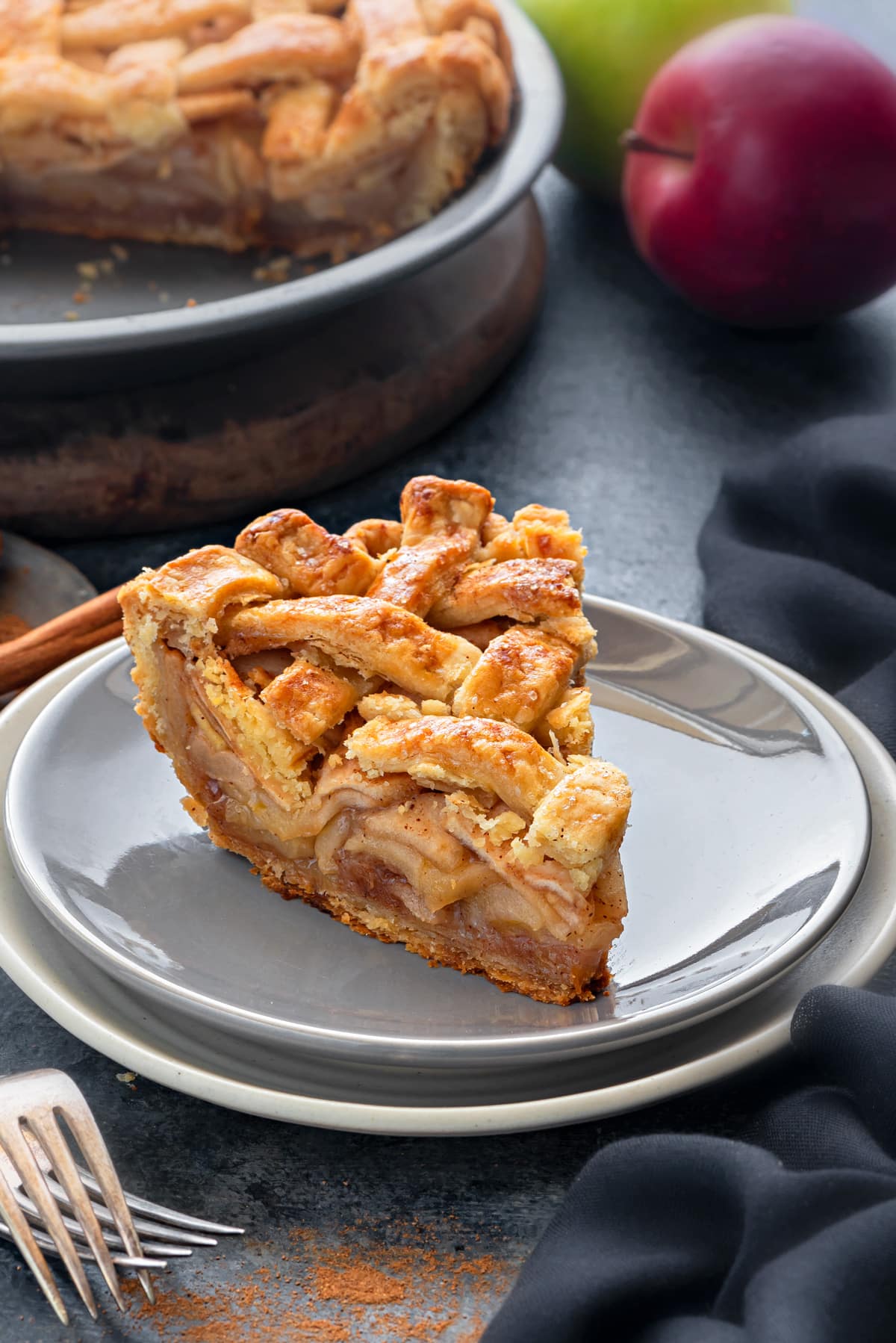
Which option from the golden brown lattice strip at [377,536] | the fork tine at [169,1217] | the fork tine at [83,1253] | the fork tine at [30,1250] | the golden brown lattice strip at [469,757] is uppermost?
the golden brown lattice strip at [377,536]

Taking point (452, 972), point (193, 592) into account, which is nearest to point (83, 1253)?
point (452, 972)

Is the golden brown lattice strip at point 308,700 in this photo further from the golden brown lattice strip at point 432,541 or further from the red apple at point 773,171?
the red apple at point 773,171

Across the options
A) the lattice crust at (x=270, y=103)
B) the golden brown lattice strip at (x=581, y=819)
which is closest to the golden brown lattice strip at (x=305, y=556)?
the golden brown lattice strip at (x=581, y=819)

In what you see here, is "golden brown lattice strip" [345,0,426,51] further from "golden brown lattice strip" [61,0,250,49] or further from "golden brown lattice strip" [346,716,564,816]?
"golden brown lattice strip" [346,716,564,816]

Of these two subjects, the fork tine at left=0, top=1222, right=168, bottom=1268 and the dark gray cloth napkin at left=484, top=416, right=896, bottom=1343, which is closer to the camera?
the dark gray cloth napkin at left=484, top=416, right=896, bottom=1343

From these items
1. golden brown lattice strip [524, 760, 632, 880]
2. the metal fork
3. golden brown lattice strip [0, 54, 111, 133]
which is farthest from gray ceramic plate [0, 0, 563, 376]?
the metal fork

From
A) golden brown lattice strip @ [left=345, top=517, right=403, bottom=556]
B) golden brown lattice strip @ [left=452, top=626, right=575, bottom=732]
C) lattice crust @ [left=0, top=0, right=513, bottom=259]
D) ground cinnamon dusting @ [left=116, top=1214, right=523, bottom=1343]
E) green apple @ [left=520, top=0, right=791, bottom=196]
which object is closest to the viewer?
ground cinnamon dusting @ [left=116, top=1214, right=523, bottom=1343]
